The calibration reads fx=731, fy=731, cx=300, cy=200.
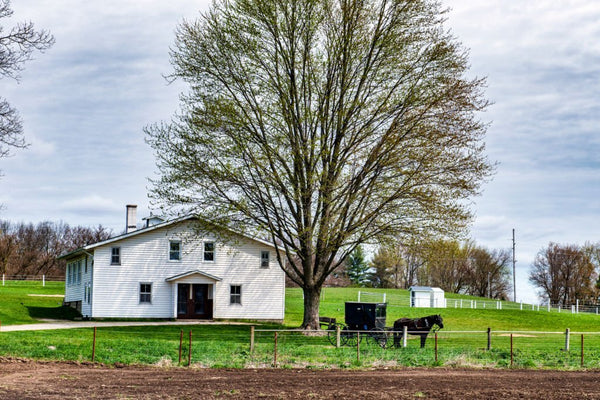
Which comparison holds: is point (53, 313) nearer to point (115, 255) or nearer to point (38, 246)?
point (115, 255)

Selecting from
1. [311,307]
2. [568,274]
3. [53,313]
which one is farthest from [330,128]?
[568,274]

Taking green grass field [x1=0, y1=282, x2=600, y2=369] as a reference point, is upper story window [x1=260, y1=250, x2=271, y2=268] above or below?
above

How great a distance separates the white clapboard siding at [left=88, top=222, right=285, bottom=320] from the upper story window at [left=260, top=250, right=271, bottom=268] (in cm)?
21

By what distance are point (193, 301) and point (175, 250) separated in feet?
11.2

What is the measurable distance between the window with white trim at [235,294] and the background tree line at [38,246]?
48160 millimetres

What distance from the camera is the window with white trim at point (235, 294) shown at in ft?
153

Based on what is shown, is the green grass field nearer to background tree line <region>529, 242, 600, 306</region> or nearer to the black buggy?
the black buggy

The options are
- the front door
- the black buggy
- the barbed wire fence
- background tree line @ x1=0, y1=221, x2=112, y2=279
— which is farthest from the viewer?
background tree line @ x1=0, y1=221, x2=112, y2=279

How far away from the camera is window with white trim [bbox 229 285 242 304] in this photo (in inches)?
1839

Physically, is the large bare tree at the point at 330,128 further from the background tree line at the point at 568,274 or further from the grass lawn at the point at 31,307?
the background tree line at the point at 568,274

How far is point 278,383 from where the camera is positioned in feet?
61.6

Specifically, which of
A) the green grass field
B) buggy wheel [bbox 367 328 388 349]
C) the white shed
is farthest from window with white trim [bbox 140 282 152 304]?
the white shed

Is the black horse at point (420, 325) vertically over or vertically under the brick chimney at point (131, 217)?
under

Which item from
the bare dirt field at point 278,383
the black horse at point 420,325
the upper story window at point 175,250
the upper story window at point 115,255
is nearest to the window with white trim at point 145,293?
the upper story window at point 115,255
